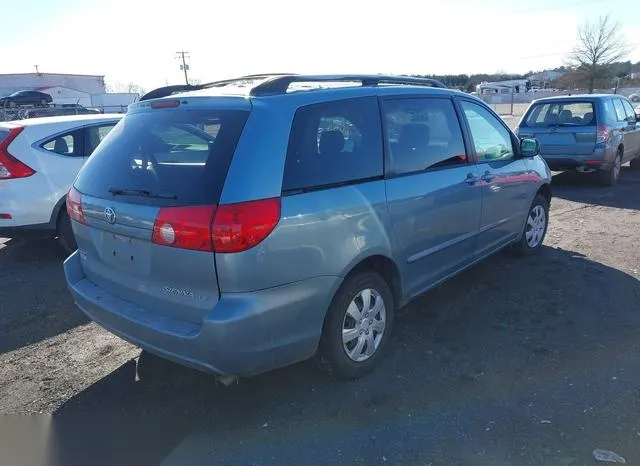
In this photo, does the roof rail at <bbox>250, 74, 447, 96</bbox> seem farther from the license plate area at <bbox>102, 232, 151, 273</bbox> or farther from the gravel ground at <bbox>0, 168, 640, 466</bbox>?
the gravel ground at <bbox>0, 168, 640, 466</bbox>

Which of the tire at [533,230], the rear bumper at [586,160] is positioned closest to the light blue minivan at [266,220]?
the tire at [533,230]

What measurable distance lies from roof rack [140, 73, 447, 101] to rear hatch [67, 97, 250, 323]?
213 millimetres

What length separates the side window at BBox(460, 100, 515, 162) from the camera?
4359mm

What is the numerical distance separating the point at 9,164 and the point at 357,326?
14.5ft

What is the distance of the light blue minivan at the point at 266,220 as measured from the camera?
2.57 metres

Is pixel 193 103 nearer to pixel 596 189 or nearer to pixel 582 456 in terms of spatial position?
pixel 582 456

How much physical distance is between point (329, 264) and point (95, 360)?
199 centimetres

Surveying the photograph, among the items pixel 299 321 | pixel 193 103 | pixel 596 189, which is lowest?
pixel 596 189

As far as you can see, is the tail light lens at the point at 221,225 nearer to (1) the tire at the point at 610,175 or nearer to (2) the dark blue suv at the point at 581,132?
(2) the dark blue suv at the point at 581,132

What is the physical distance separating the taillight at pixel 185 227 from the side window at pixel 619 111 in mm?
9886

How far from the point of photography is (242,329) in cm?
257

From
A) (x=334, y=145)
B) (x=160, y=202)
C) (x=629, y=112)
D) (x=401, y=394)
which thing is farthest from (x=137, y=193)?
(x=629, y=112)

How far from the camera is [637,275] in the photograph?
5.00m

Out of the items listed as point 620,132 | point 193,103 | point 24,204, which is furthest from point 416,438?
point 620,132
